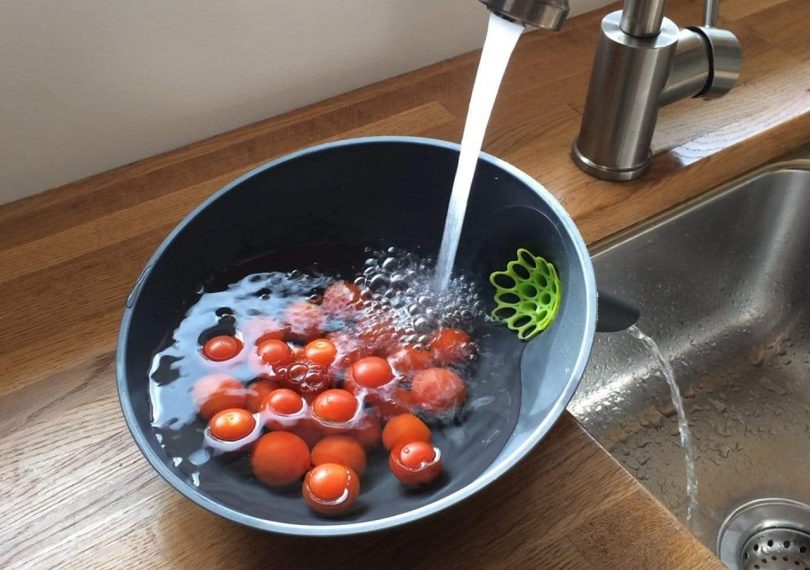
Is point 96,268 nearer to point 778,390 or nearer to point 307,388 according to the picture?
point 307,388

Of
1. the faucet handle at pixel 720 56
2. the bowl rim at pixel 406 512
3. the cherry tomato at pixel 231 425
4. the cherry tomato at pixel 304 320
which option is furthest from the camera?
the faucet handle at pixel 720 56

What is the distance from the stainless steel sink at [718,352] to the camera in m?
0.88

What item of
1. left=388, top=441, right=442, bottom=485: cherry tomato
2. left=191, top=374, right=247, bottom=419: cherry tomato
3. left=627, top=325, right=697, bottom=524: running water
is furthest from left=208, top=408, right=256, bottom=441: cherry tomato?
left=627, top=325, right=697, bottom=524: running water

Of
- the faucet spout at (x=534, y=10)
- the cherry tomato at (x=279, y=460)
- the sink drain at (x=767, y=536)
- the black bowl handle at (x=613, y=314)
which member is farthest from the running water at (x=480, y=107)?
the sink drain at (x=767, y=536)

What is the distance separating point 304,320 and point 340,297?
43mm

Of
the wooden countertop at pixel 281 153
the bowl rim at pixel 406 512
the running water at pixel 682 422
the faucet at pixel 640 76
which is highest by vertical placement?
the faucet at pixel 640 76

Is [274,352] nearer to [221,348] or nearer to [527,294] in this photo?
[221,348]

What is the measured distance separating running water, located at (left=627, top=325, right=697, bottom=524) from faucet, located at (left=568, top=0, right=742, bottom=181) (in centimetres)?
19

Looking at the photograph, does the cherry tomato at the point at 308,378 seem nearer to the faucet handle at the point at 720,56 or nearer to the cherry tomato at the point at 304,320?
the cherry tomato at the point at 304,320

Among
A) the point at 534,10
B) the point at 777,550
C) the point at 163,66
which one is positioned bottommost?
the point at 777,550

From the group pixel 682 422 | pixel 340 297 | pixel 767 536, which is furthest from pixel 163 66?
pixel 767 536

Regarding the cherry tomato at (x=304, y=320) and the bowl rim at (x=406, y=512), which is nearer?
the bowl rim at (x=406, y=512)

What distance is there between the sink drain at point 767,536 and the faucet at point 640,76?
39cm

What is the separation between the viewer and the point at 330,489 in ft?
1.82
